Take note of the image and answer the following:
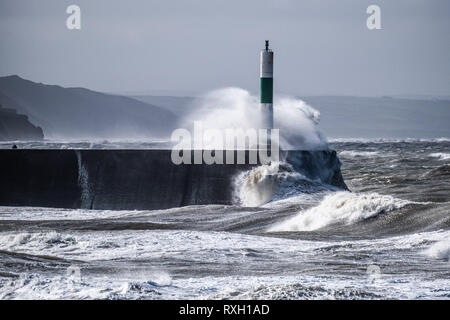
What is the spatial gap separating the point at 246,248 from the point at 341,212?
4533 millimetres

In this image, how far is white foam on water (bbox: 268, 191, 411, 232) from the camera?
634 inches

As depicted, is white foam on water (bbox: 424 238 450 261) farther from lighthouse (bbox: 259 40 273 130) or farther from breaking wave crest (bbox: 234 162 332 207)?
lighthouse (bbox: 259 40 273 130)

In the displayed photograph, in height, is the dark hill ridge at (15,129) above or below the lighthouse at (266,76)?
below

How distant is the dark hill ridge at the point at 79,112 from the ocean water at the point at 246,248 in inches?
3166

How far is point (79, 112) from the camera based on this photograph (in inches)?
4107

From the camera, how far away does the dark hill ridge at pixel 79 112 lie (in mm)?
100875

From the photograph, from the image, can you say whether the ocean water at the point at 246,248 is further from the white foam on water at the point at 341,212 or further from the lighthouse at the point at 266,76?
the lighthouse at the point at 266,76

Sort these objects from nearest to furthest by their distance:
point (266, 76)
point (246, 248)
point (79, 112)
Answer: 1. point (246, 248)
2. point (266, 76)
3. point (79, 112)

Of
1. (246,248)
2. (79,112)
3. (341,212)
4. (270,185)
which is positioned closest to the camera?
(246,248)

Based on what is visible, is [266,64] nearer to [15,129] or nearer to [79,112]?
[15,129]

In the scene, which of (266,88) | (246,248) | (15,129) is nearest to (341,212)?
(246,248)

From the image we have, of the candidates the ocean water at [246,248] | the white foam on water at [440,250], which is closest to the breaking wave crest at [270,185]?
the ocean water at [246,248]
